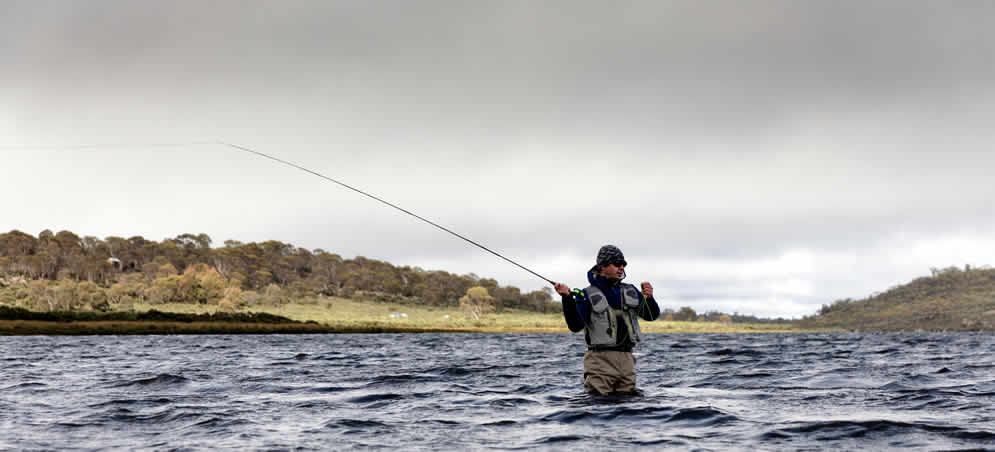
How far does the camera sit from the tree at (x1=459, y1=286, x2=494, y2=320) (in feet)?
526

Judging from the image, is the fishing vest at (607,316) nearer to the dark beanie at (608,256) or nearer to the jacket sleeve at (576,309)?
the jacket sleeve at (576,309)

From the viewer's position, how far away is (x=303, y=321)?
111688 mm

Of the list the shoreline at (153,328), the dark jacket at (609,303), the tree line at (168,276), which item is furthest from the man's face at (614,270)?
the tree line at (168,276)

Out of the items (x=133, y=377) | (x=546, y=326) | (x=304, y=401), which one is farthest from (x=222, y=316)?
(x=304, y=401)

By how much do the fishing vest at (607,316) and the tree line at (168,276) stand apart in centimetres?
11630

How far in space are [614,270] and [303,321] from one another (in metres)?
107

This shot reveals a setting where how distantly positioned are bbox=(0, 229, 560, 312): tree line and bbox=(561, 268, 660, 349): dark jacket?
116222 millimetres

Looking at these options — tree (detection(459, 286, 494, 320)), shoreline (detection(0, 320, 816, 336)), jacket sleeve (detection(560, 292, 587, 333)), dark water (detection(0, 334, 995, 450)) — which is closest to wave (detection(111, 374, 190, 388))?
dark water (detection(0, 334, 995, 450))

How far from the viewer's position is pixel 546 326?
143250 mm

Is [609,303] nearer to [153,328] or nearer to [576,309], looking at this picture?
[576,309]

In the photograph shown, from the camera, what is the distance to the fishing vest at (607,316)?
10.2 m

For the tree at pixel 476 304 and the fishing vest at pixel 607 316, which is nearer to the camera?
the fishing vest at pixel 607 316

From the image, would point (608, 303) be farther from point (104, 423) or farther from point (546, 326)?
point (546, 326)

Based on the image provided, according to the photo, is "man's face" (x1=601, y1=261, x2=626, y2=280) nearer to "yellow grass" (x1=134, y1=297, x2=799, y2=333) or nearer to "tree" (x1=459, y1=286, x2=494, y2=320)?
"yellow grass" (x1=134, y1=297, x2=799, y2=333)
